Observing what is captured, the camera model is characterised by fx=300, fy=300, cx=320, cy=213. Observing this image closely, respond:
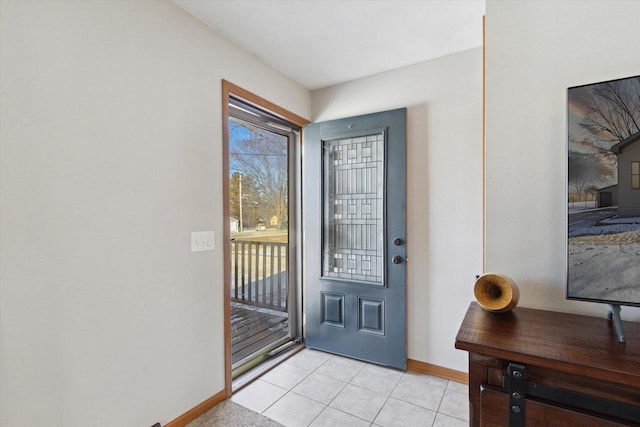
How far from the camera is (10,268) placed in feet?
3.87

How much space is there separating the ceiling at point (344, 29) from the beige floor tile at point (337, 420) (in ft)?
8.14

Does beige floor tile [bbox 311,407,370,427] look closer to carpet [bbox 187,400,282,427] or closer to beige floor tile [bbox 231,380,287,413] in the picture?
carpet [bbox 187,400,282,427]

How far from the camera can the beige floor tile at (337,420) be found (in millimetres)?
1818

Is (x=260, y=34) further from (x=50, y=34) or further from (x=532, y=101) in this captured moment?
(x=532, y=101)

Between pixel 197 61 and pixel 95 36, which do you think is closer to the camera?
pixel 95 36

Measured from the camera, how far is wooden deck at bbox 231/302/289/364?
2680 millimetres

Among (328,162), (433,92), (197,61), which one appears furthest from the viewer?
(328,162)

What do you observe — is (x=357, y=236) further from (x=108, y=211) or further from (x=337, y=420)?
(x=108, y=211)

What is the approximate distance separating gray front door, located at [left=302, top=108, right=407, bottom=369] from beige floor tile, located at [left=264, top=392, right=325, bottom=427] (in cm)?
68

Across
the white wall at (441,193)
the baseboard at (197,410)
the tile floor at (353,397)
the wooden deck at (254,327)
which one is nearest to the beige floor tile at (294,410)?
the tile floor at (353,397)

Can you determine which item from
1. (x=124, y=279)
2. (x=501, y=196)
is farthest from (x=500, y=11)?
(x=124, y=279)

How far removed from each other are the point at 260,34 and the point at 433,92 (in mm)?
1355

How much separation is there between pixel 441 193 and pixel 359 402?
1.61 meters

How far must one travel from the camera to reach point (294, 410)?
195 centimetres
